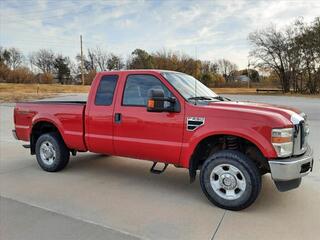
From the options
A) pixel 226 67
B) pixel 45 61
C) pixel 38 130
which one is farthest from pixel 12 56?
pixel 38 130

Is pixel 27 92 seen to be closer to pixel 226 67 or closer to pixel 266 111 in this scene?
pixel 266 111

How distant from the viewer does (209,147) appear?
5.05 m

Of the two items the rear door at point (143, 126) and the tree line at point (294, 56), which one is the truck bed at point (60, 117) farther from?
the tree line at point (294, 56)

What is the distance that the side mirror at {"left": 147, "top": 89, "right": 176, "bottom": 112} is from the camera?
4.73 meters

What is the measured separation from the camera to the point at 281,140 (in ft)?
13.8

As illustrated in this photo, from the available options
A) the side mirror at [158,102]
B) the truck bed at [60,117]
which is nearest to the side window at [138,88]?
the side mirror at [158,102]

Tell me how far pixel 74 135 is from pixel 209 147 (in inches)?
95.3

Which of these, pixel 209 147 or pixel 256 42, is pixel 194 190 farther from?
pixel 256 42

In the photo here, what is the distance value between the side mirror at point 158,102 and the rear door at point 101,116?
951 millimetres

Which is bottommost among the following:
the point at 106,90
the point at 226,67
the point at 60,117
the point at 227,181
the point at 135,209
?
the point at 135,209

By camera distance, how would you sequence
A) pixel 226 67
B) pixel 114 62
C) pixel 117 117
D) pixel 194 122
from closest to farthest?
pixel 194 122
pixel 117 117
pixel 114 62
pixel 226 67

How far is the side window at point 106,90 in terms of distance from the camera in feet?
18.6

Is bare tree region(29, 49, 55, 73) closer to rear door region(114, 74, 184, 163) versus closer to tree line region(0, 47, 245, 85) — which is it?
tree line region(0, 47, 245, 85)

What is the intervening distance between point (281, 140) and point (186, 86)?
1747mm
